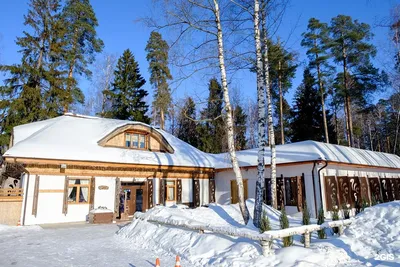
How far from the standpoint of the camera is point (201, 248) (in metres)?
6.68

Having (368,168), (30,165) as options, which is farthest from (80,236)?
(368,168)

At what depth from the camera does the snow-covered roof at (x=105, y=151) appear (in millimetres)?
13906

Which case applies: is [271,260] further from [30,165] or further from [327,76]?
[327,76]

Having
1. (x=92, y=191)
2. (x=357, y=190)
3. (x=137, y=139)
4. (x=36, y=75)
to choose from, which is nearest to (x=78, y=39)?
(x=36, y=75)

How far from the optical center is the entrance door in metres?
16.1

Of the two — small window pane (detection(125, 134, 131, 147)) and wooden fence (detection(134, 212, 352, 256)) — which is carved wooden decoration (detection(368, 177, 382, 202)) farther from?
small window pane (detection(125, 134, 131, 147))

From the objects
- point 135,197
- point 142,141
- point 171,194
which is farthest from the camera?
point 142,141

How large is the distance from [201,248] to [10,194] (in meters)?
9.98

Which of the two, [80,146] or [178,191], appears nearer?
[80,146]

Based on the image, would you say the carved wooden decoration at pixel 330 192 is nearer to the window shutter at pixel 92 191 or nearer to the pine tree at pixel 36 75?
the window shutter at pixel 92 191

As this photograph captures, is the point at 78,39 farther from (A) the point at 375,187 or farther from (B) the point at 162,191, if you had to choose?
(A) the point at 375,187

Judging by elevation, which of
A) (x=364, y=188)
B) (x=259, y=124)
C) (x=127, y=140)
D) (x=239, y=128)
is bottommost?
(x=364, y=188)

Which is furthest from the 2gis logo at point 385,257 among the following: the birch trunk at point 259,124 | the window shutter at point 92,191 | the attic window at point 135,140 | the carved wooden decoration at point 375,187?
the attic window at point 135,140

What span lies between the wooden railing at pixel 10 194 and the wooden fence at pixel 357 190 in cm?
1326
